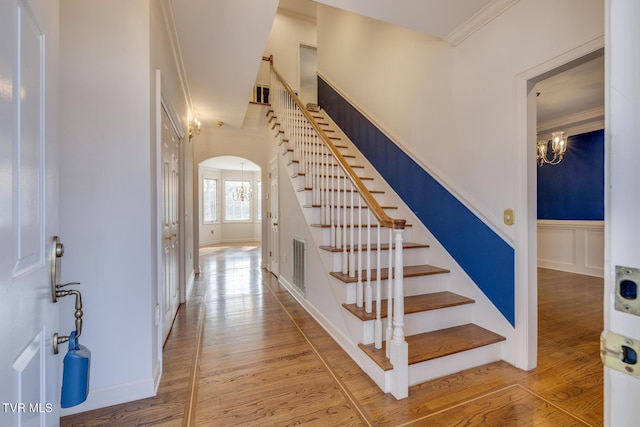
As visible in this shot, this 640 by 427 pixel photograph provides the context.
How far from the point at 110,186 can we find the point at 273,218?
3055 millimetres

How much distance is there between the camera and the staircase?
1.70 m

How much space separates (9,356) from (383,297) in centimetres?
214

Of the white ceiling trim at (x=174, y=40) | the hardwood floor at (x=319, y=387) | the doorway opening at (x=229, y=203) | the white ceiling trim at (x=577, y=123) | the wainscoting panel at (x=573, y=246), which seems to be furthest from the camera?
the doorway opening at (x=229, y=203)

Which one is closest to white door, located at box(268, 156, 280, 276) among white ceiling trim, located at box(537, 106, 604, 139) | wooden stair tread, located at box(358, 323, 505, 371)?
wooden stair tread, located at box(358, 323, 505, 371)

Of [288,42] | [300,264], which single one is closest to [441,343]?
[300,264]

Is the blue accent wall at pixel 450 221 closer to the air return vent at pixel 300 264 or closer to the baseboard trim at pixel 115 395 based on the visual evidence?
the air return vent at pixel 300 264

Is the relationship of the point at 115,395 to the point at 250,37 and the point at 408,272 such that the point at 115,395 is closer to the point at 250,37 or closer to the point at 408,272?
the point at 408,272

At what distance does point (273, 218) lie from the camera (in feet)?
15.1

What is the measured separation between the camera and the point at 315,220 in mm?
2893

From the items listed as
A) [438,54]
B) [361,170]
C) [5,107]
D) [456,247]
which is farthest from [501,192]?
[5,107]

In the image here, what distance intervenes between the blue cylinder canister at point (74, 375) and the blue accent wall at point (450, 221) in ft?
7.91

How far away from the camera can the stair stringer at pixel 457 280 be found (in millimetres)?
2029

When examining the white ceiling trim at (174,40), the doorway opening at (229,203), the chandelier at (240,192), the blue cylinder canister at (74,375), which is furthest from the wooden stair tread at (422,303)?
the chandelier at (240,192)

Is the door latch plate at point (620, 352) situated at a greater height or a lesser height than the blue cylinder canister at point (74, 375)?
greater
